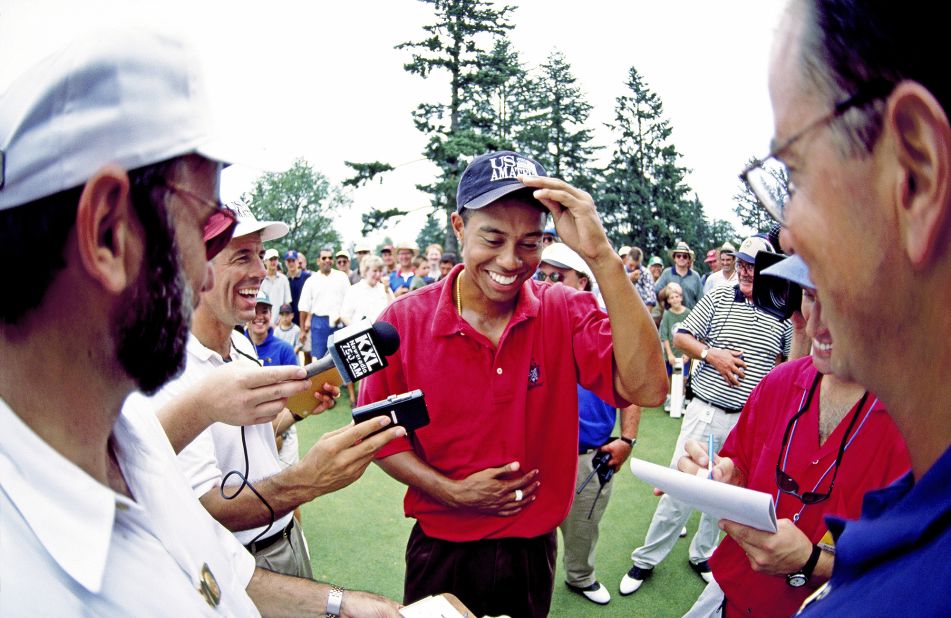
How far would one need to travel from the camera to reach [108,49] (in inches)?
34.2

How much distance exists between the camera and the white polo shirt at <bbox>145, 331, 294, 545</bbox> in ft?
6.53

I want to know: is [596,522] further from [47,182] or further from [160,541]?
[47,182]

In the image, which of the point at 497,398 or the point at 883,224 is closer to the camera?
the point at 883,224

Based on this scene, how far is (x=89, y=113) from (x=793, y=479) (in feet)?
7.48

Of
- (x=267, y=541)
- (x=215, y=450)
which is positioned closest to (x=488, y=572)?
(x=267, y=541)

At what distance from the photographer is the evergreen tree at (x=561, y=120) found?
1473 inches

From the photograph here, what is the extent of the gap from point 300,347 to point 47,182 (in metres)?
9.57

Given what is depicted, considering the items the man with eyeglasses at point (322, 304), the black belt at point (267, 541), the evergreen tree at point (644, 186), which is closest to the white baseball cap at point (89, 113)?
the black belt at point (267, 541)

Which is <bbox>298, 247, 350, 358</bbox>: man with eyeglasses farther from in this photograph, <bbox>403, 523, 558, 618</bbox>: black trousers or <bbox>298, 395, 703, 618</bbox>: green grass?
<bbox>403, 523, 558, 618</bbox>: black trousers

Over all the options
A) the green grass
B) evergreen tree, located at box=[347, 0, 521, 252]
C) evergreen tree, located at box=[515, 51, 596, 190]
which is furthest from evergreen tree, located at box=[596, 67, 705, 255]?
the green grass

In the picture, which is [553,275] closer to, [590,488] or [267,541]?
[590,488]

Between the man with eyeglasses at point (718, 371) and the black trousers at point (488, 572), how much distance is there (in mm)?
1924

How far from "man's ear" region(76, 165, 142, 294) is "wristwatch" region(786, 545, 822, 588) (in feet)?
6.68

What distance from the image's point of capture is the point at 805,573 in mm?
1757
